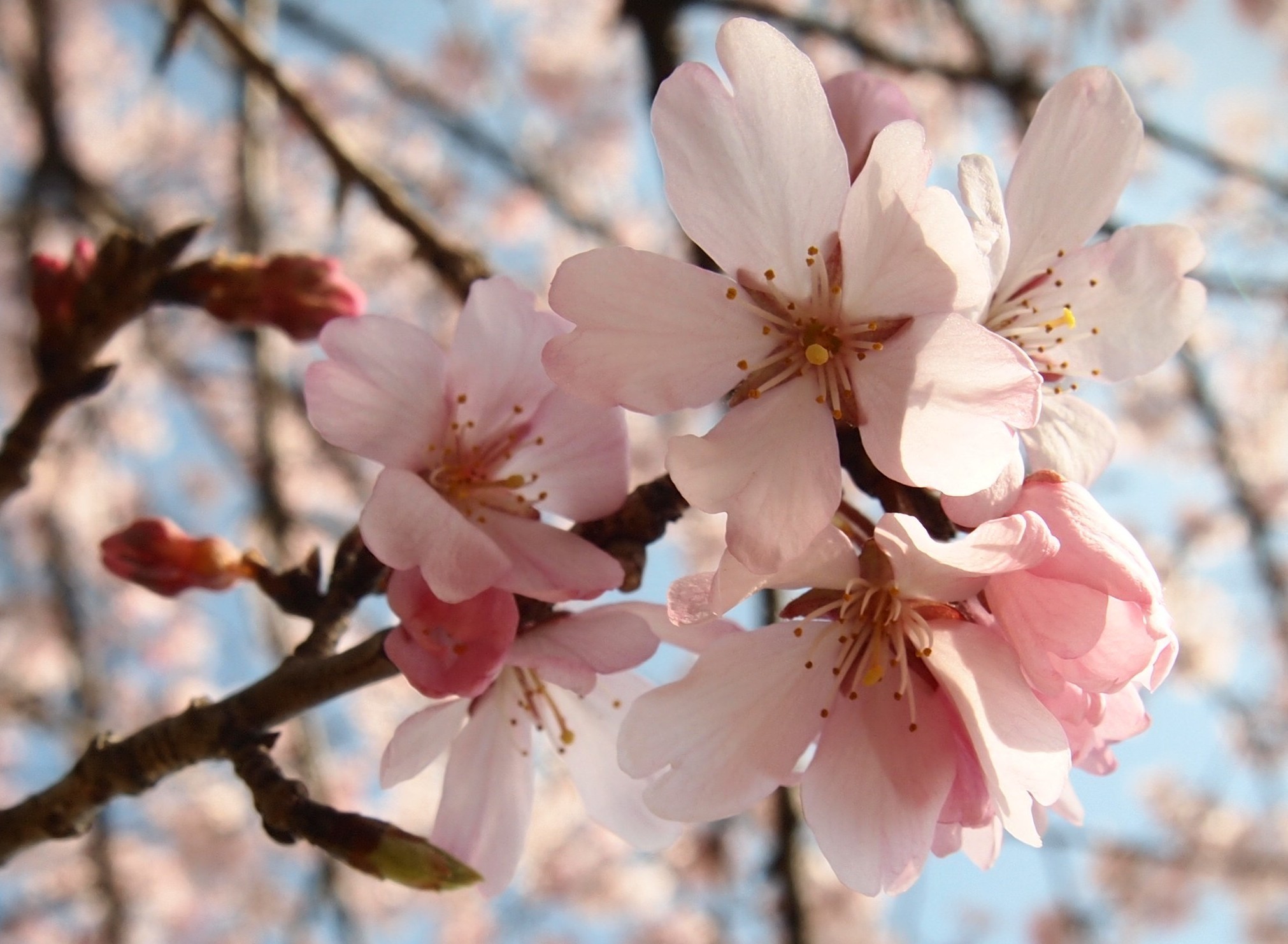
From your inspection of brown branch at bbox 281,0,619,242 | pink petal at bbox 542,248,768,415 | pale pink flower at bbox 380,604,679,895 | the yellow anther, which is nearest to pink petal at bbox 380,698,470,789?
pale pink flower at bbox 380,604,679,895

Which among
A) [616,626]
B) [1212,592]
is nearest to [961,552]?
[616,626]

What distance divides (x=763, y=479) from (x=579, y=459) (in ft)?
0.68

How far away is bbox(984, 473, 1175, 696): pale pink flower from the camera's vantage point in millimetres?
719

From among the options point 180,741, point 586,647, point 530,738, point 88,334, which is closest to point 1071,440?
point 586,647

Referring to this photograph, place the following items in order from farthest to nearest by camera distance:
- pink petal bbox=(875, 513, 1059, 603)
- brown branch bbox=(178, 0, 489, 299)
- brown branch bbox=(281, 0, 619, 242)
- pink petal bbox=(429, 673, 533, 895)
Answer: brown branch bbox=(281, 0, 619, 242), brown branch bbox=(178, 0, 489, 299), pink petal bbox=(429, 673, 533, 895), pink petal bbox=(875, 513, 1059, 603)

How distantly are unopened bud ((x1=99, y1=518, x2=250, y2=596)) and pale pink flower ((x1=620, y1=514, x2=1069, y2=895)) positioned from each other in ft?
1.49

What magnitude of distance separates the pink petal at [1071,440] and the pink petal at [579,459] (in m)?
0.34

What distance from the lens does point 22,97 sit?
3979mm

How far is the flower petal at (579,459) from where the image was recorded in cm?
88

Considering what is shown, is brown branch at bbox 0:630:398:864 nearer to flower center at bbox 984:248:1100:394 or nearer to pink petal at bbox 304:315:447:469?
pink petal at bbox 304:315:447:469

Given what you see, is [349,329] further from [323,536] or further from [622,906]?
[622,906]

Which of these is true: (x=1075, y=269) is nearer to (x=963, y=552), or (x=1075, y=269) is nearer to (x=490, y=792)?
(x=963, y=552)

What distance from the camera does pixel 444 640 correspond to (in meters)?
0.76

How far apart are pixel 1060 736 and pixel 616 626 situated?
340mm
